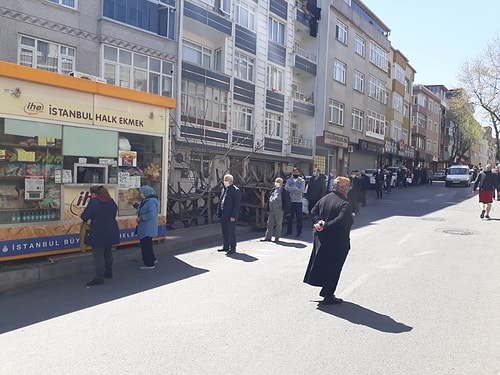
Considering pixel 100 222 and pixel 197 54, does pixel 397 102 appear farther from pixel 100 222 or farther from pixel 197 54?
pixel 100 222

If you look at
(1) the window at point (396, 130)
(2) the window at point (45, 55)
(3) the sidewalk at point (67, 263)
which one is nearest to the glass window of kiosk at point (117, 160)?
(3) the sidewalk at point (67, 263)

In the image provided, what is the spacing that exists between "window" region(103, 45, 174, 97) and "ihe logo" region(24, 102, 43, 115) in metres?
10.4

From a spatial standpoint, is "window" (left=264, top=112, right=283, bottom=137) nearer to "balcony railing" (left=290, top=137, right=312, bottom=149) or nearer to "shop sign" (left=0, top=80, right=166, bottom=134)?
"balcony railing" (left=290, top=137, right=312, bottom=149)

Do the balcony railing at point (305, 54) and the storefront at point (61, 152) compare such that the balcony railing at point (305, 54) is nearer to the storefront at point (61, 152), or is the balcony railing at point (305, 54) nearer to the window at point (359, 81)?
the window at point (359, 81)

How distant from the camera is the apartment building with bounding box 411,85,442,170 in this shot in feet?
187

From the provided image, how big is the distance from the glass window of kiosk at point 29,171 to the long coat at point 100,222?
1463 millimetres

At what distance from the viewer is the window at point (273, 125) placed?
27594mm

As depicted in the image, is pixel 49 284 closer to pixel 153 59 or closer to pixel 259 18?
pixel 153 59

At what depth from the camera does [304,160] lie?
31.3 meters

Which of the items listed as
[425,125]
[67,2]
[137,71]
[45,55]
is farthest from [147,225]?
[425,125]

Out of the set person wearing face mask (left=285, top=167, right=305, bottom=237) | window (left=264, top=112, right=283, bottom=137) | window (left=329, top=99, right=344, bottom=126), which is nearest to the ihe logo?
person wearing face mask (left=285, top=167, right=305, bottom=237)

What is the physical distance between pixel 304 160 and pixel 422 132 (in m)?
34.0

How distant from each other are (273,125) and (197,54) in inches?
280

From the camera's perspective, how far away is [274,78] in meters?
28.2
